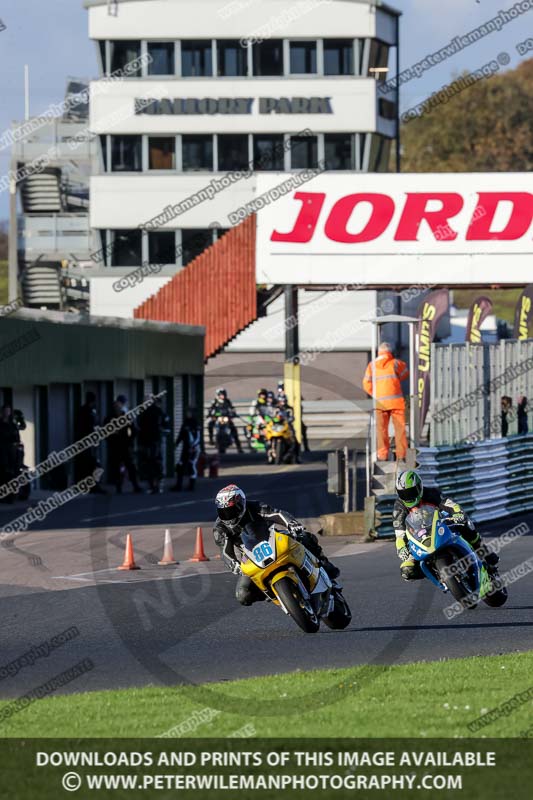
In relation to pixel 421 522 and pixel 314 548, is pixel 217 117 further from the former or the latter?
pixel 314 548

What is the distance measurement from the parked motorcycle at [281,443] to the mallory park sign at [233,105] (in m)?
25.2

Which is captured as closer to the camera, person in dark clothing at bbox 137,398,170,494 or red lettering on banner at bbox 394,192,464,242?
person in dark clothing at bbox 137,398,170,494

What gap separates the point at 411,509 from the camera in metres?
13.9

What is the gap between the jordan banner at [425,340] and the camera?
79.4 feet

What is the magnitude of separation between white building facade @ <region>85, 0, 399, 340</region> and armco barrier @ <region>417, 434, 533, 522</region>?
3449 centimetres

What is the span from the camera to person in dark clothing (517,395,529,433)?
26.8 meters

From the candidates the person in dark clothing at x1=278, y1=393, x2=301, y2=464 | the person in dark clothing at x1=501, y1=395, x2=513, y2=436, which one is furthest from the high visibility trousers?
the person in dark clothing at x1=278, y1=393, x2=301, y2=464

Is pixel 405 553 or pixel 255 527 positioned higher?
pixel 255 527

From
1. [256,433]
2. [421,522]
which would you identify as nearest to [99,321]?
[256,433]

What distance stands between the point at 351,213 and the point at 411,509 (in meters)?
28.2

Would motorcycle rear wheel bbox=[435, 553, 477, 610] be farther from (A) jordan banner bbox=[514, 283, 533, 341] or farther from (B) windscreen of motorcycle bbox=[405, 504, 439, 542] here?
(A) jordan banner bbox=[514, 283, 533, 341]

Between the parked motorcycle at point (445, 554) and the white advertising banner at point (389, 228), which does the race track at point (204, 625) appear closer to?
the parked motorcycle at point (445, 554)

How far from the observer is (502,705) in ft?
30.2

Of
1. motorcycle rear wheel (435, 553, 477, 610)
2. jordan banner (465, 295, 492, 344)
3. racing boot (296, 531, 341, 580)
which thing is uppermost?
jordan banner (465, 295, 492, 344)
